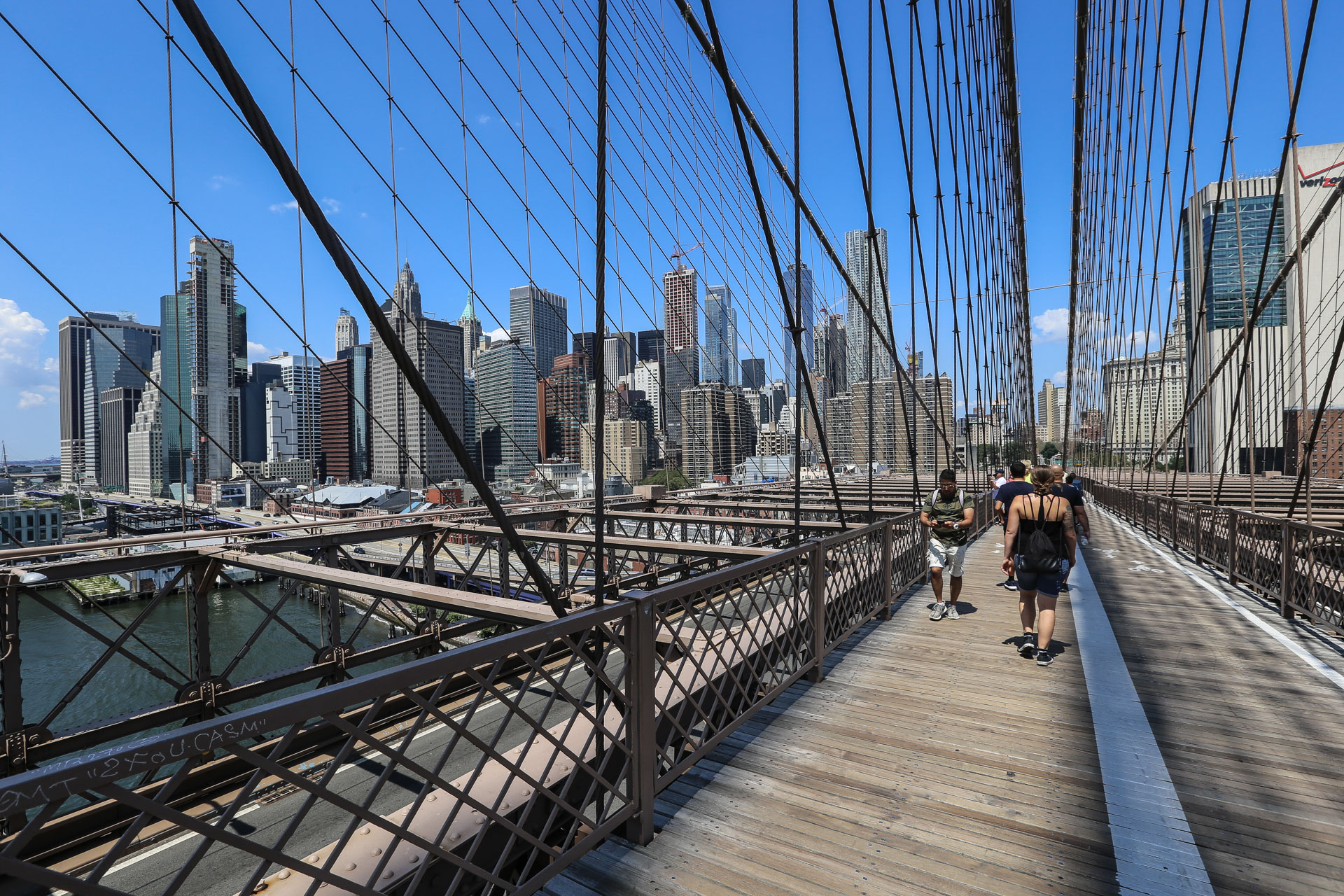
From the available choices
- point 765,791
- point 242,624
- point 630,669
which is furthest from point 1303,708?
point 242,624

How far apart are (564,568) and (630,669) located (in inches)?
221

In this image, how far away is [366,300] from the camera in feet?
6.68

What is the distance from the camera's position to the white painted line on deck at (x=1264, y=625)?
4.62 meters

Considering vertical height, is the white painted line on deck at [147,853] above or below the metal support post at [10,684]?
below

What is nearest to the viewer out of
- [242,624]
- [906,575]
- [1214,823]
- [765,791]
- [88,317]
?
[1214,823]

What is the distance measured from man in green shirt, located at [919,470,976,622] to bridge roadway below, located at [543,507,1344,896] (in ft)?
3.15

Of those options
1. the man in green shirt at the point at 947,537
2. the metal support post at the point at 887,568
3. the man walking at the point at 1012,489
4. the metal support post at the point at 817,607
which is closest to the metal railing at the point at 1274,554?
the man walking at the point at 1012,489

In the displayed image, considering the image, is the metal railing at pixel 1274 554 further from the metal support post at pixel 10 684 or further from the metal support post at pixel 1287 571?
the metal support post at pixel 10 684

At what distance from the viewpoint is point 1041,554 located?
15.8 ft

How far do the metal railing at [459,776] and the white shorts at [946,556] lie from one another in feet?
5.00

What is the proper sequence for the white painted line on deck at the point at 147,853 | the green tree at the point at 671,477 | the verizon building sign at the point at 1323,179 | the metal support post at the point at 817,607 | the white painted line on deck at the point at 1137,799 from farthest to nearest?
the green tree at the point at 671,477 < the verizon building sign at the point at 1323,179 < the metal support post at the point at 817,607 < the white painted line on deck at the point at 147,853 < the white painted line on deck at the point at 1137,799

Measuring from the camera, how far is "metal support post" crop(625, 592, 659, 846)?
8.38 feet

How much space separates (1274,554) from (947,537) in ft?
12.7

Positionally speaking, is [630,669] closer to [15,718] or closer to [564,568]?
[15,718]
